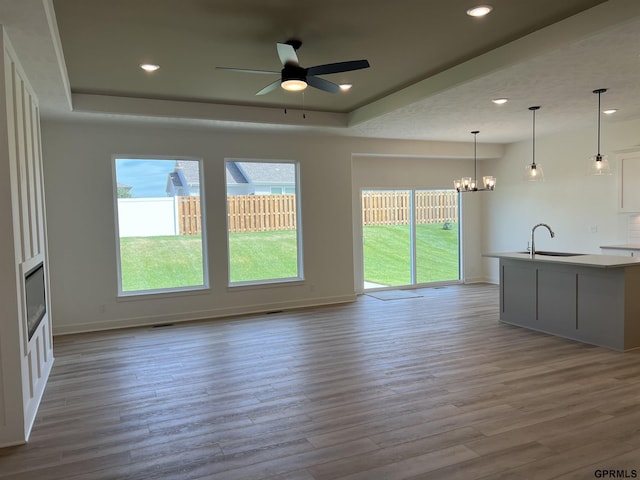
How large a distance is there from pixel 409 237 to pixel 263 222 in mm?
3374

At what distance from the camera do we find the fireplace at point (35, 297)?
11.6ft

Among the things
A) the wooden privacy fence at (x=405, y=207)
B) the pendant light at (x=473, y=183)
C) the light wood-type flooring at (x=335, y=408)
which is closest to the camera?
the light wood-type flooring at (x=335, y=408)

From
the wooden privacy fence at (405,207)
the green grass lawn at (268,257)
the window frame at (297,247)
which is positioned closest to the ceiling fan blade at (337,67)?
the window frame at (297,247)

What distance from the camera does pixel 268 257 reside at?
7340 mm

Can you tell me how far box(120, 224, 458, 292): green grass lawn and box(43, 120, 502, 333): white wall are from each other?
0.23 meters

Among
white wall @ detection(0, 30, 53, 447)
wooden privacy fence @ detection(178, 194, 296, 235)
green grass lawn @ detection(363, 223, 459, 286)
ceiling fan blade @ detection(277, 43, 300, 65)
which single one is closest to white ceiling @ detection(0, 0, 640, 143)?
ceiling fan blade @ detection(277, 43, 300, 65)

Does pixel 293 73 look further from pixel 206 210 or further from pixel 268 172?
pixel 268 172

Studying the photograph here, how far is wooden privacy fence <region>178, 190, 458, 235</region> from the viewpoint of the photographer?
6.80 meters

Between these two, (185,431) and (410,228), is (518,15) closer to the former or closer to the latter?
(185,431)

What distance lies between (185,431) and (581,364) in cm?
378

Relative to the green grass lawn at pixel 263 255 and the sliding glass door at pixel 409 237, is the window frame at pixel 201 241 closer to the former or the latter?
the green grass lawn at pixel 263 255

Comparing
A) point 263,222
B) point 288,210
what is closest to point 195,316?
point 263,222

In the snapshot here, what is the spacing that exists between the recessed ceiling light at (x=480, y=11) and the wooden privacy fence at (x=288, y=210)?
4.50m

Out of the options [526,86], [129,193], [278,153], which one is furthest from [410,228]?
[129,193]
